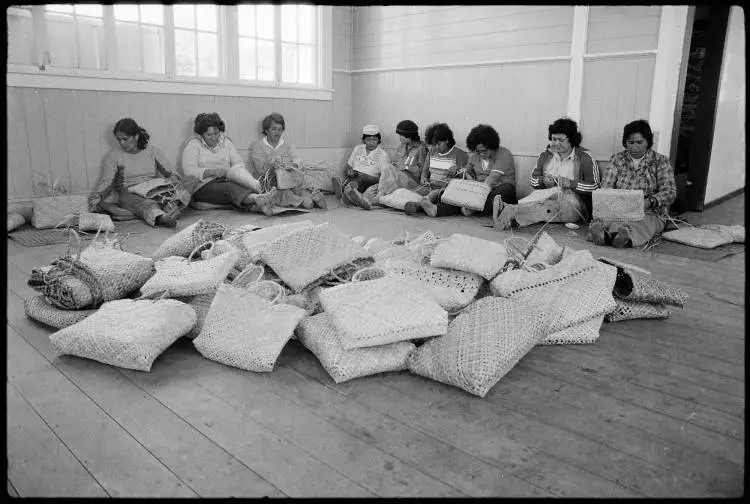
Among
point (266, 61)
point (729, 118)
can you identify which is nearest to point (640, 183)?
point (729, 118)

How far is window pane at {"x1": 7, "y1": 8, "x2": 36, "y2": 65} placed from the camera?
4.87m

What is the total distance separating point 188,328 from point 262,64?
5.06 m

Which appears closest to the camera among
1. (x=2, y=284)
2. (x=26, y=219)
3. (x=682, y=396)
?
(x=2, y=284)

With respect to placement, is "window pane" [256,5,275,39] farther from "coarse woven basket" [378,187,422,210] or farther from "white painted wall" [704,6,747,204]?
"white painted wall" [704,6,747,204]

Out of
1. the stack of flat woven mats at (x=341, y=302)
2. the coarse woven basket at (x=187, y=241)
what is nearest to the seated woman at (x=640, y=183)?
the stack of flat woven mats at (x=341, y=302)

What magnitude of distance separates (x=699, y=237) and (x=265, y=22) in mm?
4904

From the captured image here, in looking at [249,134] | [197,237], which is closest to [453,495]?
[197,237]

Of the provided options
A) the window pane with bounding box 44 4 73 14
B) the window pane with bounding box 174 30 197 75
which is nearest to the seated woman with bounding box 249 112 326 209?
the window pane with bounding box 174 30 197 75

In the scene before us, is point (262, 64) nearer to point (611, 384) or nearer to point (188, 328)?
point (188, 328)

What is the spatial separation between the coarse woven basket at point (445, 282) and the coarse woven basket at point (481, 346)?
19 cm

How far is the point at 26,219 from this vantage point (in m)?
5.08

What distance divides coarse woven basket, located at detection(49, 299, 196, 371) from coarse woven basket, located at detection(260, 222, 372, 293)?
1.49 feet

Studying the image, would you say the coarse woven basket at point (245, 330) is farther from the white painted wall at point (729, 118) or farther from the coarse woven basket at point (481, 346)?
the white painted wall at point (729, 118)

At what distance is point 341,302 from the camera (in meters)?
2.19
